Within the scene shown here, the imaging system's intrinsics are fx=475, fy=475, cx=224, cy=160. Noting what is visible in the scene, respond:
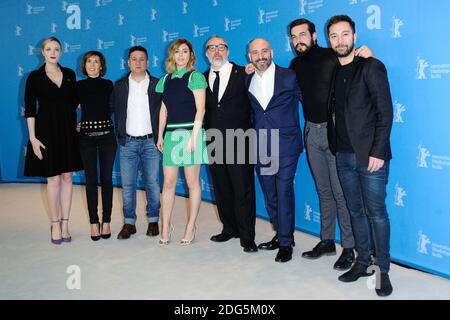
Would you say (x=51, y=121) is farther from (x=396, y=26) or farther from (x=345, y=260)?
(x=396, y=26)

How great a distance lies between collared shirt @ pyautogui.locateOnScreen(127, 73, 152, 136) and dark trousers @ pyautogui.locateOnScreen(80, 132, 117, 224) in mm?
197

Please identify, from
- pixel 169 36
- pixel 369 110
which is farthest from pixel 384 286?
pixel 169 36

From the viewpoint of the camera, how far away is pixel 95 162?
3.92 metres

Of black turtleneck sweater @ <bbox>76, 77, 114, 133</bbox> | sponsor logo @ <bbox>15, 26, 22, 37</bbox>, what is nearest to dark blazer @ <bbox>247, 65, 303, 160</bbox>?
black turtleneck sweater @ <bbox>76, 77, 114, 133</bbox>

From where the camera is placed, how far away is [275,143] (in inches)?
133

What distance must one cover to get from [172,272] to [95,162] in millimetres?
1212

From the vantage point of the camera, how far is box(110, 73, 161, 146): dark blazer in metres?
3.86

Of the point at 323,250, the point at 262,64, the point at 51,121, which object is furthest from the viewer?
the point at 51,121

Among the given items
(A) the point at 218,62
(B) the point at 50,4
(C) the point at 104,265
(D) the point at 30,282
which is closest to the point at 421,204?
(A) the point at 218,62

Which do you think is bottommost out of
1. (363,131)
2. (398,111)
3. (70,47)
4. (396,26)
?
(363,131)

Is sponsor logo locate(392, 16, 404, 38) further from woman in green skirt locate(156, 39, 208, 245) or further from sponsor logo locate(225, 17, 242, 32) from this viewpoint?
sponsor logo locate(225, 17, 242, 32)

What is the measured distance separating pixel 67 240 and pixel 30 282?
2.90 feet
